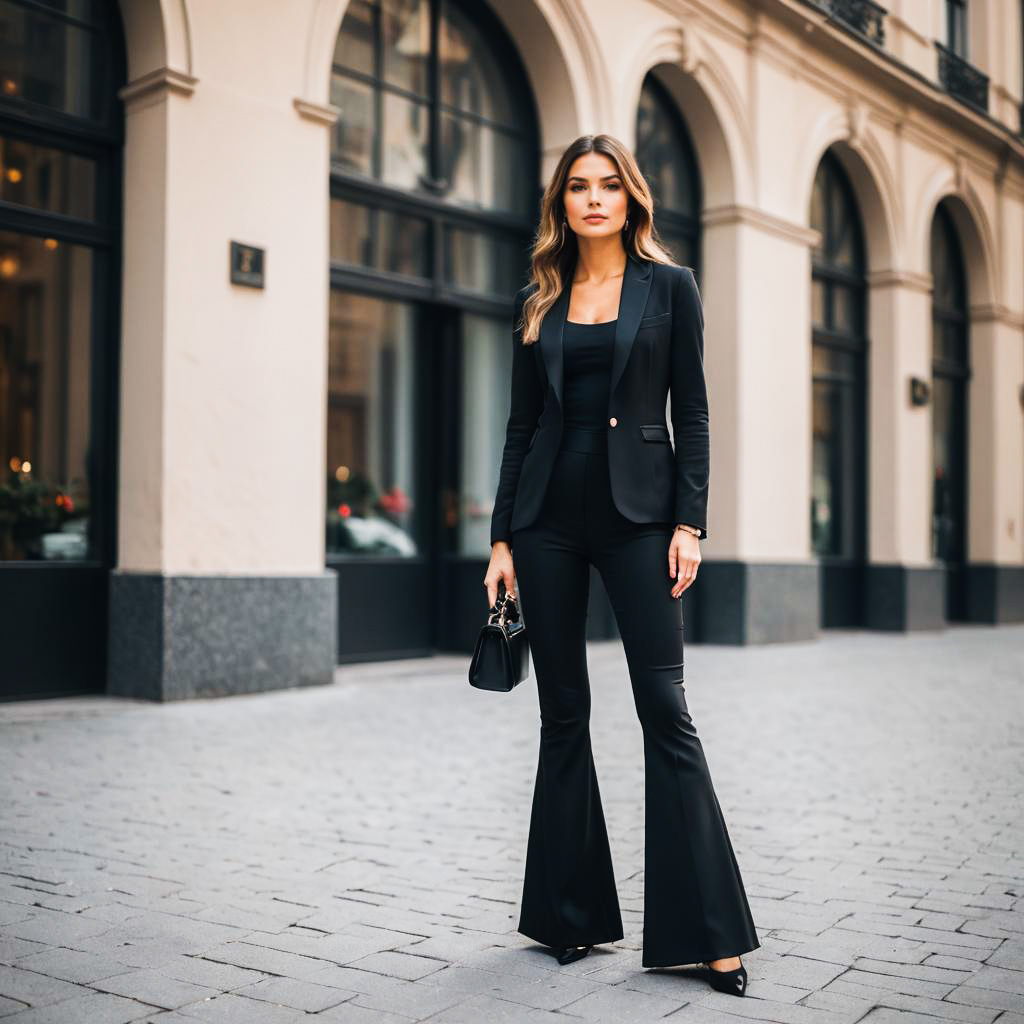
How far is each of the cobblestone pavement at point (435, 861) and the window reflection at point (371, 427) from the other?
2.32 meters

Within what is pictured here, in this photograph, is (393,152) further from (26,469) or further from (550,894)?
(550,894)

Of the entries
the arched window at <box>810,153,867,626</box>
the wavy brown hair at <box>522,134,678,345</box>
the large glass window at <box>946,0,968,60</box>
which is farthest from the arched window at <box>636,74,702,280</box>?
the wavy brown hair at <box>522,134,678,345</box>

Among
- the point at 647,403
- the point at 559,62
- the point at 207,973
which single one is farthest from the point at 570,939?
the point at 559,62

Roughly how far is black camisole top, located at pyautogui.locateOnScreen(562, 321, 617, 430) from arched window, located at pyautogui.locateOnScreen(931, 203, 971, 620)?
15519mm

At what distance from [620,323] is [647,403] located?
0.71 feet

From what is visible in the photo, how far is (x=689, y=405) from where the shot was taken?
333cm

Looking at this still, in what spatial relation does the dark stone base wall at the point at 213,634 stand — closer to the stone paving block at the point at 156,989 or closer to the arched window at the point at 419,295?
the arched window at the point at 419,295

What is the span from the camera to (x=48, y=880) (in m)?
4.08

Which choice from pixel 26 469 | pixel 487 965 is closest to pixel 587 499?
pixel 487 965

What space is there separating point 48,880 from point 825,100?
12748 millimetres

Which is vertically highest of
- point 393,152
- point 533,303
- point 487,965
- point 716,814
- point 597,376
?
point 393,152

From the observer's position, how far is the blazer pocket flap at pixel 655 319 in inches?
130

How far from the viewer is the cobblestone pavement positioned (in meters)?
3.08

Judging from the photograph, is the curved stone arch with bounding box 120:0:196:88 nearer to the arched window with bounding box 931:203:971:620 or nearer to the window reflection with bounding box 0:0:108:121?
the window reflection with bounding box 0:0:108:121
